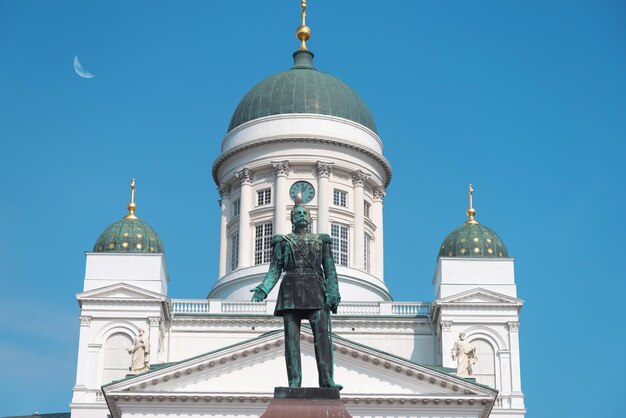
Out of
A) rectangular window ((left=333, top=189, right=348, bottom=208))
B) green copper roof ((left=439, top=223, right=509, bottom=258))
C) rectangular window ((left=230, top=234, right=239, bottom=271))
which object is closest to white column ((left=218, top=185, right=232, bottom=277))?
rectangular window ((left=230, top=234, right=239, bottom=271))

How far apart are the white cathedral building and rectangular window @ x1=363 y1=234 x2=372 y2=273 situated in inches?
3.8

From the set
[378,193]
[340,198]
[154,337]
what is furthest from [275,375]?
[378,193]

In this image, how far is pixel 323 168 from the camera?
2827 inches

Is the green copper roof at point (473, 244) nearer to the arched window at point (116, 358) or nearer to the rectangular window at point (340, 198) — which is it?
the rectangular window at point (340, 198)

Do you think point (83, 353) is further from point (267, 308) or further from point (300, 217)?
point (300, 217)

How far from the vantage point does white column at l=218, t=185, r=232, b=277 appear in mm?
72125

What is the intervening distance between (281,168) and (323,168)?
6.69 ft

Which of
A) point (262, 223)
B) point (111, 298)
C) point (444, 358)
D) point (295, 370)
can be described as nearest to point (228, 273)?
point (262, 223)

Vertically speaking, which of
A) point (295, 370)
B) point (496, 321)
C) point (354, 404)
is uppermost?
point (496, 321)

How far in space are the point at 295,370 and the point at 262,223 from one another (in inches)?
2045

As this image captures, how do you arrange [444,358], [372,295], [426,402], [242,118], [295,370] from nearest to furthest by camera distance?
[295,370] → [426,402] → [444,358] → [372,295] → [242,118]

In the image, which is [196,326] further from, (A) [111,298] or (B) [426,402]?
(B) [426,402]

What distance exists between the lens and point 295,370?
19375mm

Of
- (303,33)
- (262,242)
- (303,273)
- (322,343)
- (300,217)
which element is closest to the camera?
(322,343)
